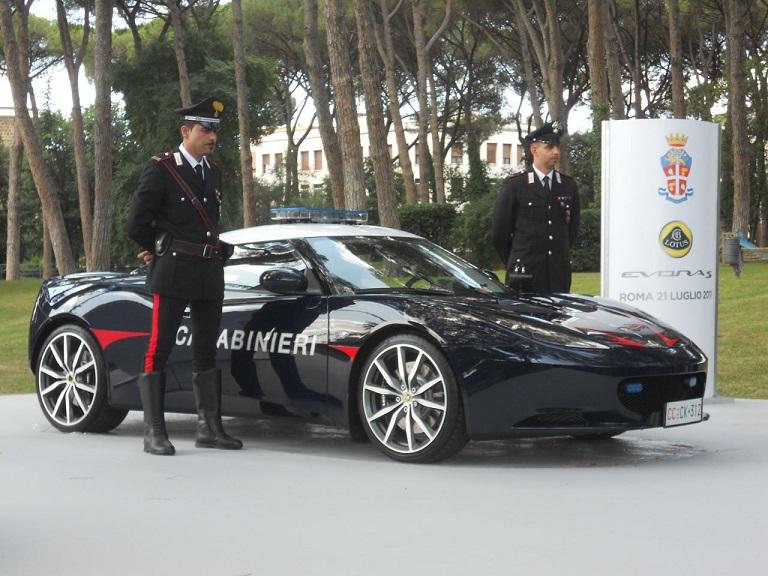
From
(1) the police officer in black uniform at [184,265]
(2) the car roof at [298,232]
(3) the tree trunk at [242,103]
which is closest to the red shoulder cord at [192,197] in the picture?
(1) the police officer in black uniform at [184,265]

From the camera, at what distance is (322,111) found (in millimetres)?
25969

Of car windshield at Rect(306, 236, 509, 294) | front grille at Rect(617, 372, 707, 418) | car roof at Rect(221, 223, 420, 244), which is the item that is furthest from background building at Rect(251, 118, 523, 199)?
front grille at Rect(617, 372, 707, 418)

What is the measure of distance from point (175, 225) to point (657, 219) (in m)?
4.02

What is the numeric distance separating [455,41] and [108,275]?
43896mm

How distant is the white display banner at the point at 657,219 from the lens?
9711 millimetres

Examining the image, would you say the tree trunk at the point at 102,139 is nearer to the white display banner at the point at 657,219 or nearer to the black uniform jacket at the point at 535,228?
the white display banner at the point at 657,219

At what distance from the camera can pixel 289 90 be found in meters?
57.9

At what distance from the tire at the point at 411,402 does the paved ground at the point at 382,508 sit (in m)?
0.16

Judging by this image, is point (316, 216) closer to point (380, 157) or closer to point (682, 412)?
point (682, 412)

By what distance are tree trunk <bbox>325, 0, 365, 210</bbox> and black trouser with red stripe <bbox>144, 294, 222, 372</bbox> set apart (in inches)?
411

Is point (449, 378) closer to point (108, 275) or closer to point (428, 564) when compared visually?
point (428, 564)

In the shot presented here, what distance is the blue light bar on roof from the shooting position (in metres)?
8.12

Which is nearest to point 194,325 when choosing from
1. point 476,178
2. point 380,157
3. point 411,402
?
point 411,402

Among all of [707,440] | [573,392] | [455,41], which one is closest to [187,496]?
[573,392]
